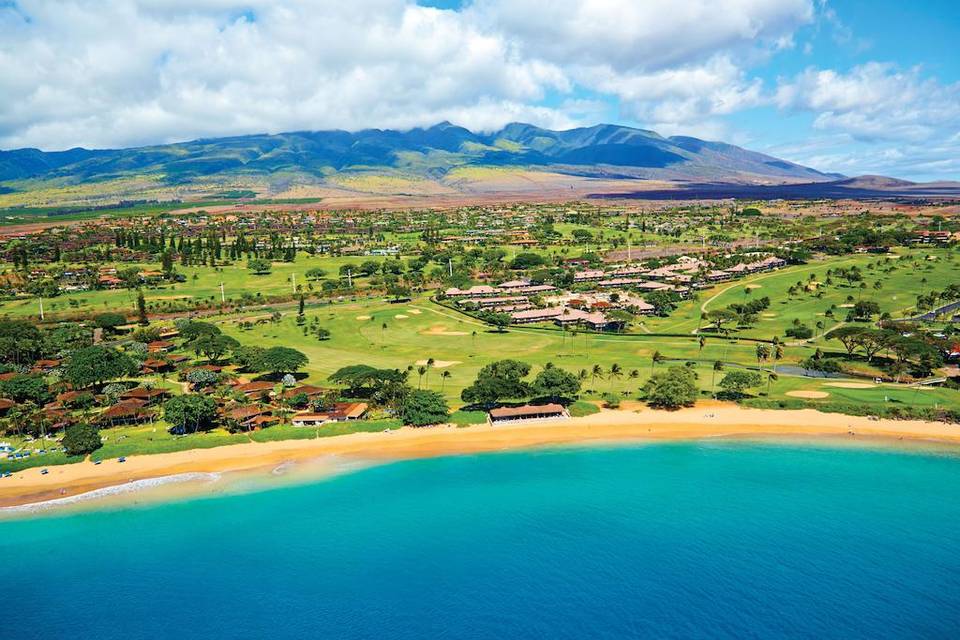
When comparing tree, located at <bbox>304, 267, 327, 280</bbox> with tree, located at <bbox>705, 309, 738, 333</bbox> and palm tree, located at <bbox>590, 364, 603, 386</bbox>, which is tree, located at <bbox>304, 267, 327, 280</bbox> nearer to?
tree, located at <bbox>705, 309, 738, 333</bbox>

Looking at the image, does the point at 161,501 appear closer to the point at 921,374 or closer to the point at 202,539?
the point at 202,539

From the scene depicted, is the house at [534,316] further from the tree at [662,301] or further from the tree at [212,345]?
the tree at [212,345]

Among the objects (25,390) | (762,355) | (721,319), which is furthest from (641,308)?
(25,390)

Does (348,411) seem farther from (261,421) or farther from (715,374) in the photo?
(715,374)

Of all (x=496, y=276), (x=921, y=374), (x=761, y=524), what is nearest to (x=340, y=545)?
(x=761, y=524)

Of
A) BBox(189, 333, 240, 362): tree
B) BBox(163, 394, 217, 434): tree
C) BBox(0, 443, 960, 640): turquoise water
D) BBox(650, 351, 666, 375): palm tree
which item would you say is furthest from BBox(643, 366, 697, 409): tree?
BBox(189, 333, 240, 362): tree

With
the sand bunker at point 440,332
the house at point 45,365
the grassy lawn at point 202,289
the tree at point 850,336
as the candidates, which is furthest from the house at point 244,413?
the grassy lawn at point 202,289

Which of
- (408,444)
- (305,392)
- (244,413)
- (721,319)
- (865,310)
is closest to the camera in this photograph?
(408,444)
